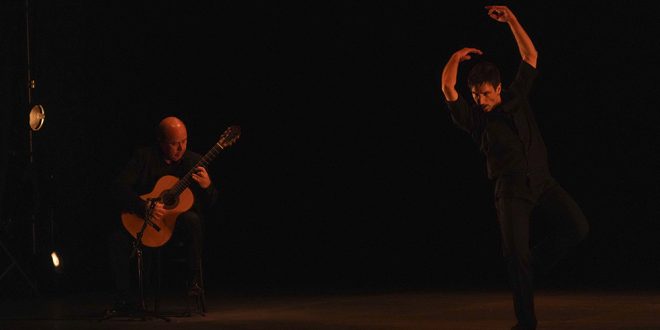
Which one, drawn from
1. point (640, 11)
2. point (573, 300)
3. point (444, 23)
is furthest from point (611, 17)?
point (573, 300)

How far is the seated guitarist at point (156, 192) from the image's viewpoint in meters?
6.00

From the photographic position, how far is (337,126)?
9.06 m

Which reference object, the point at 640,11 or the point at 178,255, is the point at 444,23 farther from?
the point at 178,255

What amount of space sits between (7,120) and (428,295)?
132 inches

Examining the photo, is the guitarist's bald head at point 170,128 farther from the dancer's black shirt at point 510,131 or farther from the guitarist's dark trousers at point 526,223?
the guitarist's dark trousers at point 526,223

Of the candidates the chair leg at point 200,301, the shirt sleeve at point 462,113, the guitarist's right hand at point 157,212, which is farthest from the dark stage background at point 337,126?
the shirt sleeve at point 462,113

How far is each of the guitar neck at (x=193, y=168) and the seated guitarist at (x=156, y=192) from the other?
3 cm

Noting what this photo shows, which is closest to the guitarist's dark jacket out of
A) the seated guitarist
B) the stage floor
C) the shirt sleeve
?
the seated guitarist

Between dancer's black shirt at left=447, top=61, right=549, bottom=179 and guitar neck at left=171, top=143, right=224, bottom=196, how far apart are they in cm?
156

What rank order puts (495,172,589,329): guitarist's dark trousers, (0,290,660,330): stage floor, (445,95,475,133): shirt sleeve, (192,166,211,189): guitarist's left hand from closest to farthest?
1. (495,172,589,329): guitarist's dark trousers
2. (445,95,475,133): shirt sleeve
3. (0,290,660,330): stage floor
4. (192,166,211,189): guitarist's left hand

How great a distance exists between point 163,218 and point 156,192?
5.6 inches

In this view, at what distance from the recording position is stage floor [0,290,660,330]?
5527 mm

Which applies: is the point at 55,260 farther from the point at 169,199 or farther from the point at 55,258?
the point at 169,199

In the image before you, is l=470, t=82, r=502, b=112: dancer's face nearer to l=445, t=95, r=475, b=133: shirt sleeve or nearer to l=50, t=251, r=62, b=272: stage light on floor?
l=445, t=95, r=475, b=133: shirt sleeve
